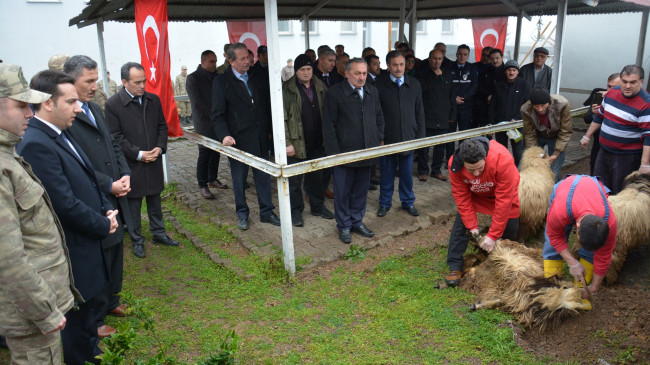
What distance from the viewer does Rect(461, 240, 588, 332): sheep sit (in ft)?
12.5

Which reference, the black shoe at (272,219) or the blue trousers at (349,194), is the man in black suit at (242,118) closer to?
the black shoe at (272,219)

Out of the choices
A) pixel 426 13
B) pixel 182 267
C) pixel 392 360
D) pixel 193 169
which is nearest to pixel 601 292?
pixel 392 360

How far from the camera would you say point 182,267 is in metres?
5.26

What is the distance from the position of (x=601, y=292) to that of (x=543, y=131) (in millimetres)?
2700

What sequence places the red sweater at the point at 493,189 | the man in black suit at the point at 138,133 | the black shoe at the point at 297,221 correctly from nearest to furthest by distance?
the red sweater at the point at 493,189, the man in black suit at the point at 138,133, the black shoe at the point at 297,221

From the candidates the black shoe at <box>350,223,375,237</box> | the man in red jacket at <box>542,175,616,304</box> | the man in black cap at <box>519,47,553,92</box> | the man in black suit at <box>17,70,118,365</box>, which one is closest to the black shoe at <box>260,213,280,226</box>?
the black shoe at <box>350,223,375,237</box>

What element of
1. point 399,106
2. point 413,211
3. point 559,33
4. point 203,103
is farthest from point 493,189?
point 203,103

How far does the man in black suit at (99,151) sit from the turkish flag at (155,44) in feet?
5.95

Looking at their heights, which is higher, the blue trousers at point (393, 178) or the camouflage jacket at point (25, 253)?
the camouflage jacket at point (25, 253)

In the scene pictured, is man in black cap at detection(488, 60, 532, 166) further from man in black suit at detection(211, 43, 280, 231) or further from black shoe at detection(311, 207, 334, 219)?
man in black suit at detection(211, 43, 280, 231)

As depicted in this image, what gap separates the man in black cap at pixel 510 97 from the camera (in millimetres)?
7418

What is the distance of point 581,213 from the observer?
3590 mm

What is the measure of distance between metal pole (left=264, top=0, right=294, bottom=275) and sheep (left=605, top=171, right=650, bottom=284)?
3.15m

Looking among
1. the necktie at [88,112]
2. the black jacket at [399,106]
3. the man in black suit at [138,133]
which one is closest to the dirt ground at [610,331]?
the black jacket at [399,106]
